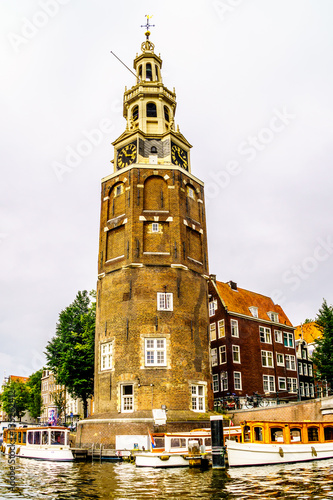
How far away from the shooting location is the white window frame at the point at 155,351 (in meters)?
33.7

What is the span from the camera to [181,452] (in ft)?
84.6

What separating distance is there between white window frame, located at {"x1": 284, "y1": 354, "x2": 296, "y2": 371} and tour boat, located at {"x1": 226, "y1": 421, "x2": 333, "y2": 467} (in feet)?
84.7

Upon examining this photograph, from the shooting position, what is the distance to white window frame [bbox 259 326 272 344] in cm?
5106

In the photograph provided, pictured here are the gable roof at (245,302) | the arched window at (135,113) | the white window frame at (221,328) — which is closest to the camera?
the arched window at (135,113)

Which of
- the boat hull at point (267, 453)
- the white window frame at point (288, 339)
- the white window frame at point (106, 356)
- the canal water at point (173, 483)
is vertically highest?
the white window frame at point (288, 339)

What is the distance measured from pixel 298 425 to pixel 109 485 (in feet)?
38.3

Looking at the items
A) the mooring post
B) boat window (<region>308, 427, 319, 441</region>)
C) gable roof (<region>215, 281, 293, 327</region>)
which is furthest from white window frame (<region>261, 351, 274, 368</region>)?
the mooring post

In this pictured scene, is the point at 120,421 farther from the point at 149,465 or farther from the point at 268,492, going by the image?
the point at 268,492

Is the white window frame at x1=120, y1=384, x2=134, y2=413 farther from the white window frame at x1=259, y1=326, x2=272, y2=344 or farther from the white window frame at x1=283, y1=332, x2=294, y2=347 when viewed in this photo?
the white window frame at x1=283, y1=332, x2=294, y2=347

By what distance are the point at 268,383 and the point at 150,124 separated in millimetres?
29020

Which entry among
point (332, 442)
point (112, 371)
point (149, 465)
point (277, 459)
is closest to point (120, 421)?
point (112, 371)

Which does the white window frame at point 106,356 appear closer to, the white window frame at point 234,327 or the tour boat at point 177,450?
the tour boat at point 177,450

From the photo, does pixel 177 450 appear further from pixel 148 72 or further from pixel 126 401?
pixel 148 72

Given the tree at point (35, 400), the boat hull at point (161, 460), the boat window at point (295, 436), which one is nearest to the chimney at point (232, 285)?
the boat window at point (295, 436)
